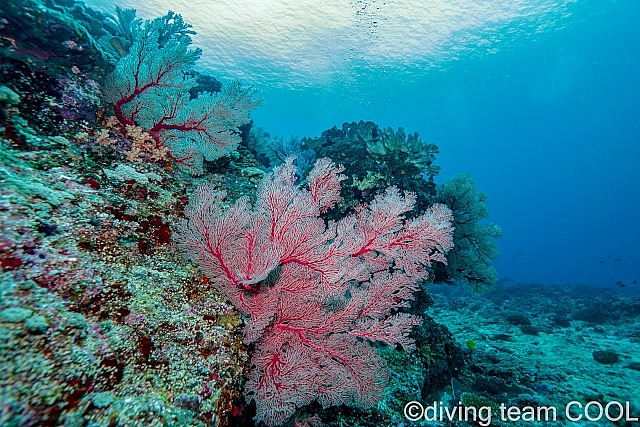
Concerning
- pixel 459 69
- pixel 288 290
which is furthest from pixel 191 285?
pixel 459 69

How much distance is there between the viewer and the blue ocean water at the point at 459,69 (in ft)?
70.6

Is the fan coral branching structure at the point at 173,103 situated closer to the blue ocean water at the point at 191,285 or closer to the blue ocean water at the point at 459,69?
the blue ocean water at the point at 191,285

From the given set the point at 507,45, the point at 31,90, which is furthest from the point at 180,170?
the point at 507,45

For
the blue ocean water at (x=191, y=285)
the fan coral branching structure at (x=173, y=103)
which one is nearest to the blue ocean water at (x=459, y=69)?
the blue ocean water at (x=191, y=285)

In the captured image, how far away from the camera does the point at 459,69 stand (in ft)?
108

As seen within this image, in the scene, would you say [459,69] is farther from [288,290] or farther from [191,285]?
[191,285]

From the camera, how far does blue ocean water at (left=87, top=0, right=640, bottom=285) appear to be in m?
21.5

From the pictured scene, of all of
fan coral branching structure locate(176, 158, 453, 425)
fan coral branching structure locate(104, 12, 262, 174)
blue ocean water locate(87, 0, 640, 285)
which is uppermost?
blue ocean water locate(87, 0, 640, 285)

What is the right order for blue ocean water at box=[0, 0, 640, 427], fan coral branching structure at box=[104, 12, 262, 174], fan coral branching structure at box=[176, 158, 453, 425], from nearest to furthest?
blue ocean water at box=[0, 0, 640, 427] < fan coral branching structure at box=[176, 158, 453, 425] < fan coral branching structure at box=[104, 12, 262, 174]

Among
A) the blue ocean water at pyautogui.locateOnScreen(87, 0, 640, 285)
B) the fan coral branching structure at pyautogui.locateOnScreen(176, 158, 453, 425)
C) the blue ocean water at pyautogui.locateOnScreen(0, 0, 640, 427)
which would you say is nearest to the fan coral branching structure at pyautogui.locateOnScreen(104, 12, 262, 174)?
the blue ocean water at pyautogui.locateOnScreen(0, 0, 640, 427)

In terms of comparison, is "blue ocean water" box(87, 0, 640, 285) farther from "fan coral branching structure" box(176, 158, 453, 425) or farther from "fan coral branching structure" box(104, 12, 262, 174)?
"fan coral branching structure" box(176, 158, 453, 425)

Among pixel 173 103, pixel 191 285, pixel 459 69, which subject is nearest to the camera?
pixel 191 285

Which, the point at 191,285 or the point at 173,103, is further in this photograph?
the point at 173,103

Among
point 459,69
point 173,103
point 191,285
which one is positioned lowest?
point 191,285
